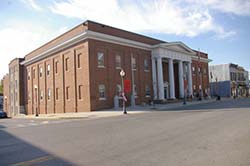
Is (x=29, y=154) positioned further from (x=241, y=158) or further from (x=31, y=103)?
(x=31, y=103)

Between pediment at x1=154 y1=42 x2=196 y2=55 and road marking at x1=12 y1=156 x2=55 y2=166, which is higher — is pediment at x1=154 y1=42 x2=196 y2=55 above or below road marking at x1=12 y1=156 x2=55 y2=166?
above

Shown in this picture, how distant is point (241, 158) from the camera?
6633 mm

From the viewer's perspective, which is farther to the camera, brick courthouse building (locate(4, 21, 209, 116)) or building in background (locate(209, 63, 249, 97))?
building in background (locate(209, 63, 249, 97))

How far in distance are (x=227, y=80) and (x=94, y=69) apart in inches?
2068

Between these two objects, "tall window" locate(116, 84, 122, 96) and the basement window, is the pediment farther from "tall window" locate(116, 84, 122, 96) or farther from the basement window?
the basement window

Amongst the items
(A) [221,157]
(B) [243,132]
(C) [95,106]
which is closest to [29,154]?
(A) [221,157]

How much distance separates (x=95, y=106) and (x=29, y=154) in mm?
24103

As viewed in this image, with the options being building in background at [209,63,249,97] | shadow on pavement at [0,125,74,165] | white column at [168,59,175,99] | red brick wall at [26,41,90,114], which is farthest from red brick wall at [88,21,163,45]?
building in background at [209,63,249,97]

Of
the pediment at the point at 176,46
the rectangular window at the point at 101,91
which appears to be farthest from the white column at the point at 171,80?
the rectangular window at the point at 101,91

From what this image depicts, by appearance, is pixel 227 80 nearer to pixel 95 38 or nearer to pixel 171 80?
pixel 171 80

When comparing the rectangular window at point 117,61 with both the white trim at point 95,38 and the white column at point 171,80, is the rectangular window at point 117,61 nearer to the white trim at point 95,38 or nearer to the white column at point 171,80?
the white trim at point 95,38

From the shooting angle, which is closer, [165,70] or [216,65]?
[165,70]

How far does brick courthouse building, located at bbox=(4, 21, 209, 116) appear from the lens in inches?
1308

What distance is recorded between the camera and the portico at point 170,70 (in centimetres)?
4125
